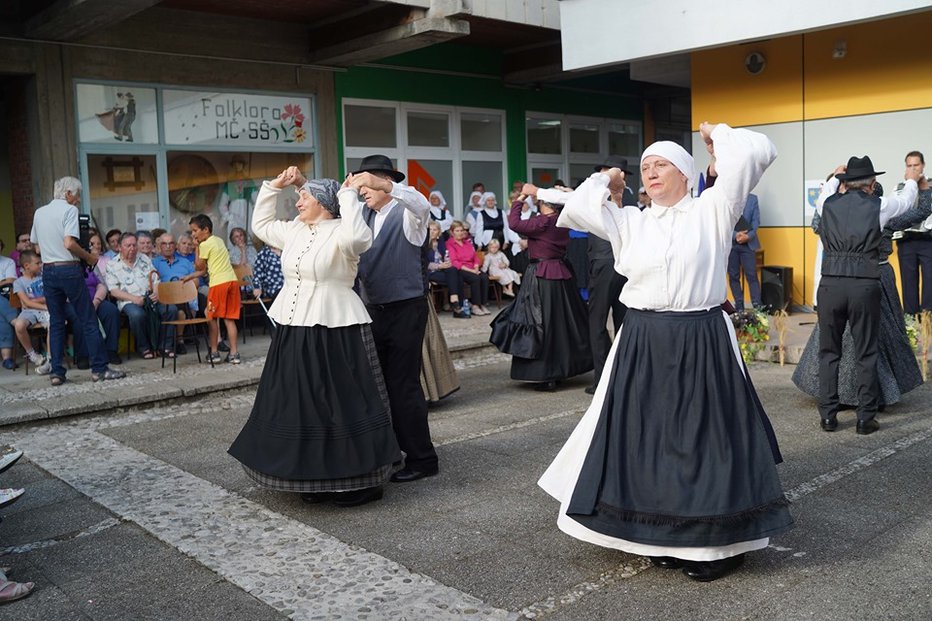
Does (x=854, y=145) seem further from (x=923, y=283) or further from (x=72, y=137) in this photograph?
(x=72, y=137)

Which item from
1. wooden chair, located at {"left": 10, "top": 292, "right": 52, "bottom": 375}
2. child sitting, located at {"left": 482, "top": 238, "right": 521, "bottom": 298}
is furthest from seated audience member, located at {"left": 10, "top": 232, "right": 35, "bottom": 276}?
child sitting, located at {"left": 482, "top": 238, "right": 521, "bottom": 298}

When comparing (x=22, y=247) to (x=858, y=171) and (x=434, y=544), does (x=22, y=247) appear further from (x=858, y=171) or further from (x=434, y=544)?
(x=858, y=171)

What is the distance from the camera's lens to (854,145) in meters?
11.6

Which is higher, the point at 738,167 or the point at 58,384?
the point at 738,167

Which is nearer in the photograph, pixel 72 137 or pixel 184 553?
pixel 184 553

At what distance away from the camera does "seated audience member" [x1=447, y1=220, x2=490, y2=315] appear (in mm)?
13289

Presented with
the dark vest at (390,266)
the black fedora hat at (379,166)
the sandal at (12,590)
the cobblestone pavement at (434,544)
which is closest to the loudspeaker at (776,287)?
the cobblestone pavement at (434,544)

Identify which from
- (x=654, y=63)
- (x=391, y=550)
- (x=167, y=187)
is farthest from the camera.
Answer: (x=654, y=63)

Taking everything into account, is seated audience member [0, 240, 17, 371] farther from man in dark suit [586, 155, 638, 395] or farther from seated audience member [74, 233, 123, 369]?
man in dark suit [586, 155, 638, 395]

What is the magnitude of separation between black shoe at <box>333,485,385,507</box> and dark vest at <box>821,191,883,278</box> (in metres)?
3.43

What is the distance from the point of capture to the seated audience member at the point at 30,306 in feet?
30.9

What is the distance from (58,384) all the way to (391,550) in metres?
5.33

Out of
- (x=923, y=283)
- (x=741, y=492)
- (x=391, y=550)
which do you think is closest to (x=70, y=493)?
(x=391, y=550)

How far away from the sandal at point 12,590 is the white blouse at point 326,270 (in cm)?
177
